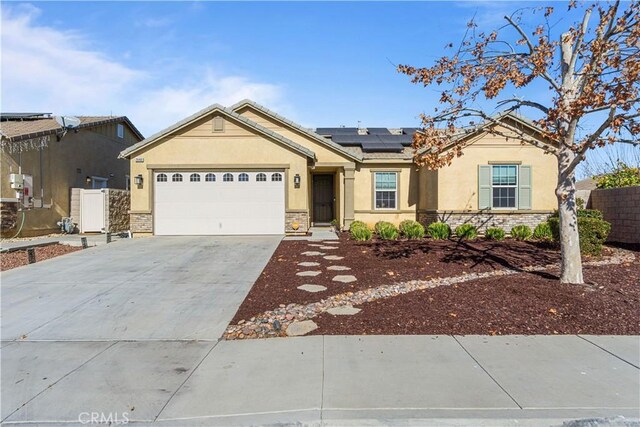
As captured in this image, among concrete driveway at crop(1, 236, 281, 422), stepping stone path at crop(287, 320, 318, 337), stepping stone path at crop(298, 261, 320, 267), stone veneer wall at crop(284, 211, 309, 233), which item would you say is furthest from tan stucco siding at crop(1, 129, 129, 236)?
stepping stone path at crop(287, 320, 318, 337)

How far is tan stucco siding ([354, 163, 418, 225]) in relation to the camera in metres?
17.3

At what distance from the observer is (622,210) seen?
13.5 metres

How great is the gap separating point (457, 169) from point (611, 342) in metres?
10.9

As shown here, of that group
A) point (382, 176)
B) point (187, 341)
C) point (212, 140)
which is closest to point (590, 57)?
point (187, 341)

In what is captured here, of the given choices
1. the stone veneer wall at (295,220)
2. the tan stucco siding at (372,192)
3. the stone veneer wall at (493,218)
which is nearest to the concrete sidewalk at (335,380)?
the stone veneer wall at (295,220)

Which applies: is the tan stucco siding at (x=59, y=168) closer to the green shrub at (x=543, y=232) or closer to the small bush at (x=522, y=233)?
the small bush at (x=522, y=233)

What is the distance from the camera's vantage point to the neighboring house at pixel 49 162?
14.3 m

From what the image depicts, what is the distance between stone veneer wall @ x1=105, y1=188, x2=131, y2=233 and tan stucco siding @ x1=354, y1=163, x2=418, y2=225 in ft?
32.7

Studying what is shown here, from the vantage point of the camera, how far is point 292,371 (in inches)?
166

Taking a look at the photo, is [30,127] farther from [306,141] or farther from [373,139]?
[373,139]

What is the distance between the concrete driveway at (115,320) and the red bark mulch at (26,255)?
75 centimetres

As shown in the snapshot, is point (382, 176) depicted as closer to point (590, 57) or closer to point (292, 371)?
point (590, 57)

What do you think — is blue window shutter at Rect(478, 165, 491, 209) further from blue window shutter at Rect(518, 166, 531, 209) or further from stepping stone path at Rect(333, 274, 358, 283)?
stepping stone path at Rect(333, 274, 358, 283)

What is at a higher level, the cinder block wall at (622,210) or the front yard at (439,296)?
the cinder block wall at (622,210)
